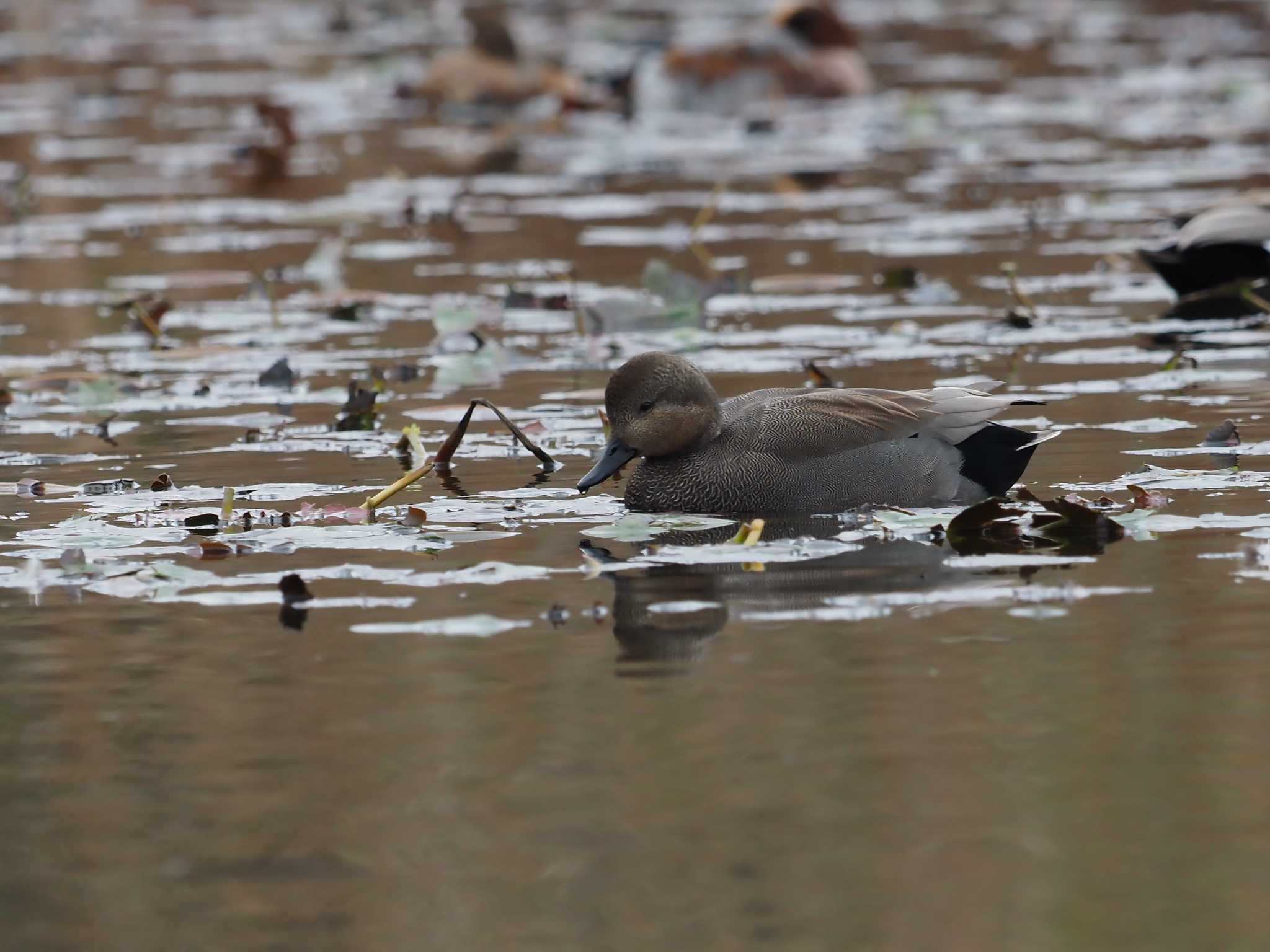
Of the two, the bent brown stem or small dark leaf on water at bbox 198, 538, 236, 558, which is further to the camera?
the bent brown stem

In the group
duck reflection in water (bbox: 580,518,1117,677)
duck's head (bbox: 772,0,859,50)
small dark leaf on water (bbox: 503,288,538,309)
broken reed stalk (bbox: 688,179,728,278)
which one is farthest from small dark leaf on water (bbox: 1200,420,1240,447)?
duck's head (bbox: 772,0,859,50)

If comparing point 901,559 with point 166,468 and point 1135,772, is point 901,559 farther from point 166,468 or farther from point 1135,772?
point 166,468

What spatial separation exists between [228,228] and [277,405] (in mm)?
6241

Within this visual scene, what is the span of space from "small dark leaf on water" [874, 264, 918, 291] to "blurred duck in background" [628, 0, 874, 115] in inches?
419

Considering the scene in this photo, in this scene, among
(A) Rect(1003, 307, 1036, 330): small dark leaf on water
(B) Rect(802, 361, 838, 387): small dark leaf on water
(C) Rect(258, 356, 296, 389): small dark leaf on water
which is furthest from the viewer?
(A) Rect(1003, 307, 1036, 330): small dark leaf on water

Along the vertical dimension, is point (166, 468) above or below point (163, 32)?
below

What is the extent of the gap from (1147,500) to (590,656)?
80.8 inches

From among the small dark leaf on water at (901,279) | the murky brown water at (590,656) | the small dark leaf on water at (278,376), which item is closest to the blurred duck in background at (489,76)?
the murky brown water at (590,656)

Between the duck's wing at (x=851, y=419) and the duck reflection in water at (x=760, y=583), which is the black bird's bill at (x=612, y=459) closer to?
the duck's wing at (x=851, y=419)

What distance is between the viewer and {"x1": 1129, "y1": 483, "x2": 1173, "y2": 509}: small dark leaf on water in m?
6.55

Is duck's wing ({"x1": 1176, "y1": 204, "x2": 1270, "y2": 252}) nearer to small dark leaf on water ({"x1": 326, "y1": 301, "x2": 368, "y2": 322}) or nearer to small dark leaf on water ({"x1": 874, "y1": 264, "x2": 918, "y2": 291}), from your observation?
small dark leaf on water ({"x1": 874, "y1": 264, "x2": 918, "y2": 291})

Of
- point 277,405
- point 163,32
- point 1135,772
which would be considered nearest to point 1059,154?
point 277,405

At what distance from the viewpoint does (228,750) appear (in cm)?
469

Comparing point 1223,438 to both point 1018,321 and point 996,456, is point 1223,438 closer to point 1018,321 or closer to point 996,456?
point 996,456
